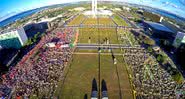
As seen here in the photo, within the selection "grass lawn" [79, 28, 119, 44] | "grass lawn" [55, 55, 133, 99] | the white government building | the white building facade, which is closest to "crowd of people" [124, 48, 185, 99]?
"grass lawn" [55, 55, 133, 99]

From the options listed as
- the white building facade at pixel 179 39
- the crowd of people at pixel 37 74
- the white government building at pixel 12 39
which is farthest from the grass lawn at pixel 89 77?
the white government building at pixel 12 39

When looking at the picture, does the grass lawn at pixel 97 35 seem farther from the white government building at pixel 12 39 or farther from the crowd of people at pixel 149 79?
the white government building at pixel 12 39

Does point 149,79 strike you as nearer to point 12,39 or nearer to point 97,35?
point 97,35

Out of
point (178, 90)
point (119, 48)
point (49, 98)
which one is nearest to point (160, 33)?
point (119, 48)

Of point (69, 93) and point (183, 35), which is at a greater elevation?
point (183, 35)

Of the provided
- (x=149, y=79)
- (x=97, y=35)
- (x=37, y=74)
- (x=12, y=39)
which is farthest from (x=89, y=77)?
(x=12, y=39)

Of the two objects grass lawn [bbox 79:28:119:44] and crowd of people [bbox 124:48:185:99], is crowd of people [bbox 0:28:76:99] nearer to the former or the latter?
grass lawn [bbox 79:28:119:44]

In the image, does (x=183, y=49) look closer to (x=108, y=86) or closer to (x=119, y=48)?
(x=119, y=48)
